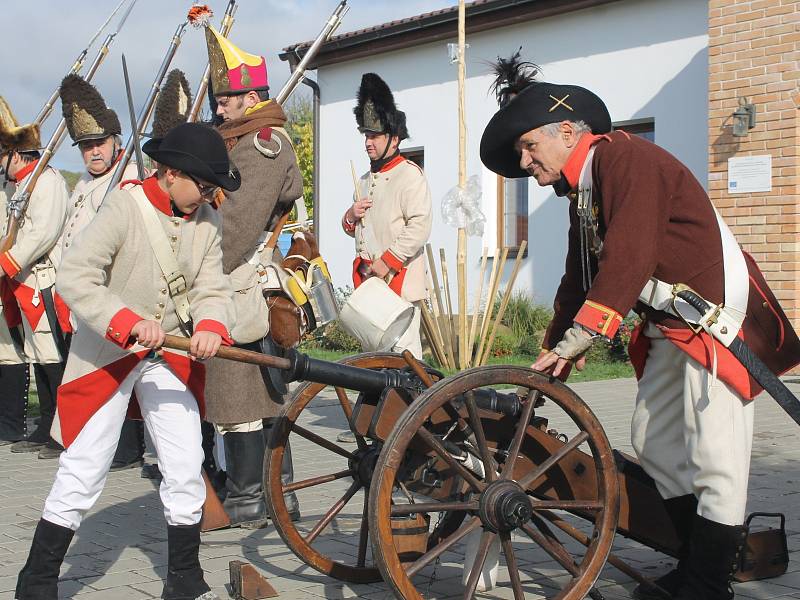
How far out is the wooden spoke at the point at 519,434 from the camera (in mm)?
3641

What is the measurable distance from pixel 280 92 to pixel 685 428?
11.0 feet

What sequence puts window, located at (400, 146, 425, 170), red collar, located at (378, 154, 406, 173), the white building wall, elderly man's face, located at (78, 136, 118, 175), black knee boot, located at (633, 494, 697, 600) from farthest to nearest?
window, located at (400, 146, 425, 170) → the white building wall → red collar, located at (378, 154, 406, 173) → elderly man's face, located at (78, 136, 118, 175) → black knee boot, located at (633, 494, 697, 600)

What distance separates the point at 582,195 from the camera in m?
3.92

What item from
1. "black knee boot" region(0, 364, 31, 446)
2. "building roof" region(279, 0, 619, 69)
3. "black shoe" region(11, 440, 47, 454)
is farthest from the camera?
"building roof" region(279, 0, 619, 69)

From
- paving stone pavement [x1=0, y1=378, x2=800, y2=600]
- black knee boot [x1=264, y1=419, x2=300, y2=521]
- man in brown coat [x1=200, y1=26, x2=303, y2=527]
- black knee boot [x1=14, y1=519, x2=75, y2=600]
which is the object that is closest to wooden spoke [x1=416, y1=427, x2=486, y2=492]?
paving stone pavement [x1=0, y1=378, x2=800, y2=600]

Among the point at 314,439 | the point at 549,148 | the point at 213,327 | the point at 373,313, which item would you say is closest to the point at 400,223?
the point at 373,313

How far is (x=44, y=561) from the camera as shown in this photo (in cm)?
388

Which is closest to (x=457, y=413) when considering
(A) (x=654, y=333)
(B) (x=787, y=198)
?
(A) (x=654, y=333)

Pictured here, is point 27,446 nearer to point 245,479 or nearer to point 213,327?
point 245,479

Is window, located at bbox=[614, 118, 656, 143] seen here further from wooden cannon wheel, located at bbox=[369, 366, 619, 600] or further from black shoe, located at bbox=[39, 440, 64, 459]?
wooden cannon wheel, located at bbox=[369, 366, 619, 600]

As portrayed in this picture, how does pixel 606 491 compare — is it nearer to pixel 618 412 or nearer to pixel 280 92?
pixel 280 92

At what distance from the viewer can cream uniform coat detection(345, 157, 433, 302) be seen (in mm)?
7059

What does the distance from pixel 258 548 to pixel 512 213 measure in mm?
10720

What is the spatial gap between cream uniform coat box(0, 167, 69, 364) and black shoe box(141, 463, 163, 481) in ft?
4.15
